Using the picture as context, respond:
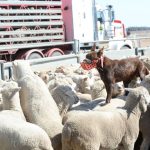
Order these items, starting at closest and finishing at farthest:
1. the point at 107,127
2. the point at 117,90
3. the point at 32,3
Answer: the point at 107,127 → the point at 117,90 → the point at 32,3

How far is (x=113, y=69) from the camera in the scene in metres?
7.10

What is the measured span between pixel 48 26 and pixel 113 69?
8969 mm

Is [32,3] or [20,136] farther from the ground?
[32,3]

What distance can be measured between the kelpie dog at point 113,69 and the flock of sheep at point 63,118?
295 mm

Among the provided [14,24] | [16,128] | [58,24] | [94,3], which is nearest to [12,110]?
[16,128]

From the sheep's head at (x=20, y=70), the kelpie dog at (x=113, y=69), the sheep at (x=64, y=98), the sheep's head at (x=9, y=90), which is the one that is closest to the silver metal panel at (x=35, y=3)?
the kelpie dog at (x=113, y=69)

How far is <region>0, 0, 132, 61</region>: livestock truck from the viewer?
1438 centimetres

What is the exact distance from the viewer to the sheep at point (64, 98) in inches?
244

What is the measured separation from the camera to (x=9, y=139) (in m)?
4.87

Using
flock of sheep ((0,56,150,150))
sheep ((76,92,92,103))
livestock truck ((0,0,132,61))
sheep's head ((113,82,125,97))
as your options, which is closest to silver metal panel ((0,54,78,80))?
livestock truck ((0,0,132,61))

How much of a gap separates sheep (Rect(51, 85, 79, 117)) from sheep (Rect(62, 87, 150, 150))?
0.70 m

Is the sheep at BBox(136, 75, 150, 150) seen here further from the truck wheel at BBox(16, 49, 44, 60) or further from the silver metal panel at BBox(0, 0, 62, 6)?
the silver metal panel at BBox(0, 0, 62, 6)

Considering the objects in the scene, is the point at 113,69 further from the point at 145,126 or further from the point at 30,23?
the point at 30,23

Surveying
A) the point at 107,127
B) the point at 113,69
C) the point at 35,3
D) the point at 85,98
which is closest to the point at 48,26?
the point at 35,3
